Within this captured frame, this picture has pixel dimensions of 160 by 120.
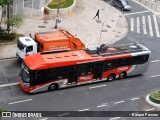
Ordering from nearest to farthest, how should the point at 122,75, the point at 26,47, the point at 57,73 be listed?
the point at 57,73 → the point at 26,47 → the point at 122,75

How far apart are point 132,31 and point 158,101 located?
72.3ft

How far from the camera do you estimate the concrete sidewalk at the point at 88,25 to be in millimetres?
53094

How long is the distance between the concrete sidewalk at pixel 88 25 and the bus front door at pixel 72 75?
9523 millimetres

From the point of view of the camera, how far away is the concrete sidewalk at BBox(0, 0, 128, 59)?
5309 cm

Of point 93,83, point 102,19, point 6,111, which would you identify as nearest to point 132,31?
point 102,19

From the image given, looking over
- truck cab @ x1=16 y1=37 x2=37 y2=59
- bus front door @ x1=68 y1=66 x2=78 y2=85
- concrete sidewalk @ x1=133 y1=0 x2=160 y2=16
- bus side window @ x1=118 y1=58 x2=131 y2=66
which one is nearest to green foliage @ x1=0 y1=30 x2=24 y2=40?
truck cab @ x1=16 y1=37 x2=37 y2=59

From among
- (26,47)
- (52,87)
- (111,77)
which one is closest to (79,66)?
(52,87)

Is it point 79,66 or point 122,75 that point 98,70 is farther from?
point 122,75

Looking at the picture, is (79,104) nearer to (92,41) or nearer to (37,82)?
(37,82)

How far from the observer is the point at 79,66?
39.8m

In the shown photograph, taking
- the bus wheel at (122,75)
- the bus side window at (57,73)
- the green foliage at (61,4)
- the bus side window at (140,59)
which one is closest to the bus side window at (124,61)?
the bus side window at (140,59)

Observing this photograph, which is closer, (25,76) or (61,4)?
(25,76)

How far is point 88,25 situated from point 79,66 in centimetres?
1933

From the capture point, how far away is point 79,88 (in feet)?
133
